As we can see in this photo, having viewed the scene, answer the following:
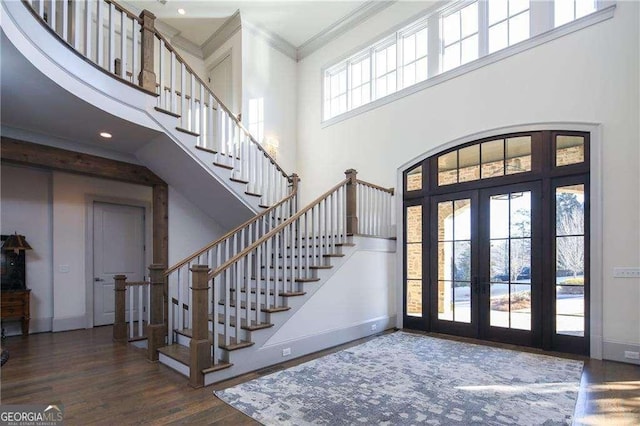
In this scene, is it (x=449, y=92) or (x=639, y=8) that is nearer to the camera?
(x=639, y=8)

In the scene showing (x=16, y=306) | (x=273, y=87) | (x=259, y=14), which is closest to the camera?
(x=16, y=306)

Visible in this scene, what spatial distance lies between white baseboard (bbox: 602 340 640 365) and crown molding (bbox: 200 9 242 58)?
7.80m

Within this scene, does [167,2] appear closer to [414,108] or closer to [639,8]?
[414,108]

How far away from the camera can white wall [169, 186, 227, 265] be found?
6.23 meters

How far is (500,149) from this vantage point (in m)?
5.03

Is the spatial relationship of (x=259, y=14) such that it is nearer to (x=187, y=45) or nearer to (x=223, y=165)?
(x=187, y=45)

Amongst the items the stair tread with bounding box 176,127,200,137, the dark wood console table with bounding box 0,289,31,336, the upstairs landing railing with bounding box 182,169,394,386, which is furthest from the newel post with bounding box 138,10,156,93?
the dark wood console table with bounding box 0,289,31,336

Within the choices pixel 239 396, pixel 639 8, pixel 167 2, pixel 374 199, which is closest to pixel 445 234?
pixel 374 199

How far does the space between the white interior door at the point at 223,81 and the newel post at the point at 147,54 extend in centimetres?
275

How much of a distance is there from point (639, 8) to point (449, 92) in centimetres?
227

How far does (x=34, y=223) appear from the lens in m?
5.56

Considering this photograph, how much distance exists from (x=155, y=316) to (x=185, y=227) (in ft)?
8.11

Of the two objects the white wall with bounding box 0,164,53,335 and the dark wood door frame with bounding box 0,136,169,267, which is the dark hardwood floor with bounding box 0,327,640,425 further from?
the dark wood door frame with bounding box 0,136,169,267

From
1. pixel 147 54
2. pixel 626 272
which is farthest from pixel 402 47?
pixel 626 272
